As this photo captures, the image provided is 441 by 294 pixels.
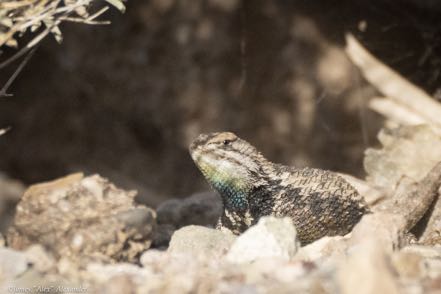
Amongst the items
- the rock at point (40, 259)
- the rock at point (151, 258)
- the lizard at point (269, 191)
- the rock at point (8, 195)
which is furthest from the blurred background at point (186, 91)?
the rock at point (40, 259)

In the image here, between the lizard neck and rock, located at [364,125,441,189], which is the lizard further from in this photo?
rock, located at [364,125,441,189]

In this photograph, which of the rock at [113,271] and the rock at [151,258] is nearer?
the rock at [113,271]

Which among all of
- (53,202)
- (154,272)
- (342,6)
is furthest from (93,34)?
(154,272)

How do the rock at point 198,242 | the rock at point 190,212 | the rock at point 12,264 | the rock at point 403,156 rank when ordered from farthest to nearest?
the rock at point 403,156, the rock at point 190,212, the rock at point 198,242, the rock at point 12,264

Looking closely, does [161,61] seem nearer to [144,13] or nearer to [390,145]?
[144,13]

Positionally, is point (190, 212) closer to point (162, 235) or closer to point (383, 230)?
point (162, 235)

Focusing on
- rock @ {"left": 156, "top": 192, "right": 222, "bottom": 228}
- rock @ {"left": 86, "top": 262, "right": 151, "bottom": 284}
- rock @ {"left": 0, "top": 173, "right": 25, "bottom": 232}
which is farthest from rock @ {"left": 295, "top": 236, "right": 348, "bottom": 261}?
rock @ {"left": 0, "top": 173, "right": 25, "bottom": 232}

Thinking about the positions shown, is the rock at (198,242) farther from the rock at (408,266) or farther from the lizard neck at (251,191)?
the rock at (408,266)
